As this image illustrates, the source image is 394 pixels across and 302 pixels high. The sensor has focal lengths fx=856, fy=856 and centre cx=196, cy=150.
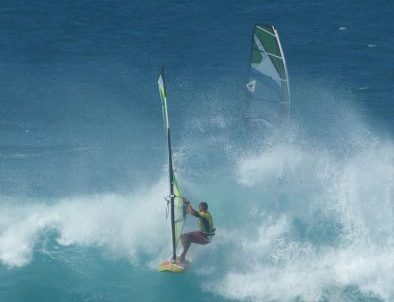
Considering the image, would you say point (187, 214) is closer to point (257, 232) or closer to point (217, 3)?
point (257, 232)

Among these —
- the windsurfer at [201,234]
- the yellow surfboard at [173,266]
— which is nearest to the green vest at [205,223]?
the windsurfer at [201,234]

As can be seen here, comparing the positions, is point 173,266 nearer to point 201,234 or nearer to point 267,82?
point 201,234

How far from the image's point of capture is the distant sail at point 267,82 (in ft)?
75.8

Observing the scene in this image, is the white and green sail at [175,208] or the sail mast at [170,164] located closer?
the sail mast at [170,164]

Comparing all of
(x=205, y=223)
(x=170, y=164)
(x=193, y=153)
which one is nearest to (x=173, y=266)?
(x=205, y=223)

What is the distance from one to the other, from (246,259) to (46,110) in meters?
15.3

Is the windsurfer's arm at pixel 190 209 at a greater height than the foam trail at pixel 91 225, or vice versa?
the foam trail at pixel 91 225

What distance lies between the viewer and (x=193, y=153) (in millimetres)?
31469

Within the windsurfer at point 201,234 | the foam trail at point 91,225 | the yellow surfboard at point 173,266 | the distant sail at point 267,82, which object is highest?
the distant sail at point 267,82

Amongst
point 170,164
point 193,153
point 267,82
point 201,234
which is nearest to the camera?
point 170,164

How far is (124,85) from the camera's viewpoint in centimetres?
3831

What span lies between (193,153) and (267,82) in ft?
26.4

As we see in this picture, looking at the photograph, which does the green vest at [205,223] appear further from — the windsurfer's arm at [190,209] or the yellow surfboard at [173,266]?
the yellow surfboard at [173,266]

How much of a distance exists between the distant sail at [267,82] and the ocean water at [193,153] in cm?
304
